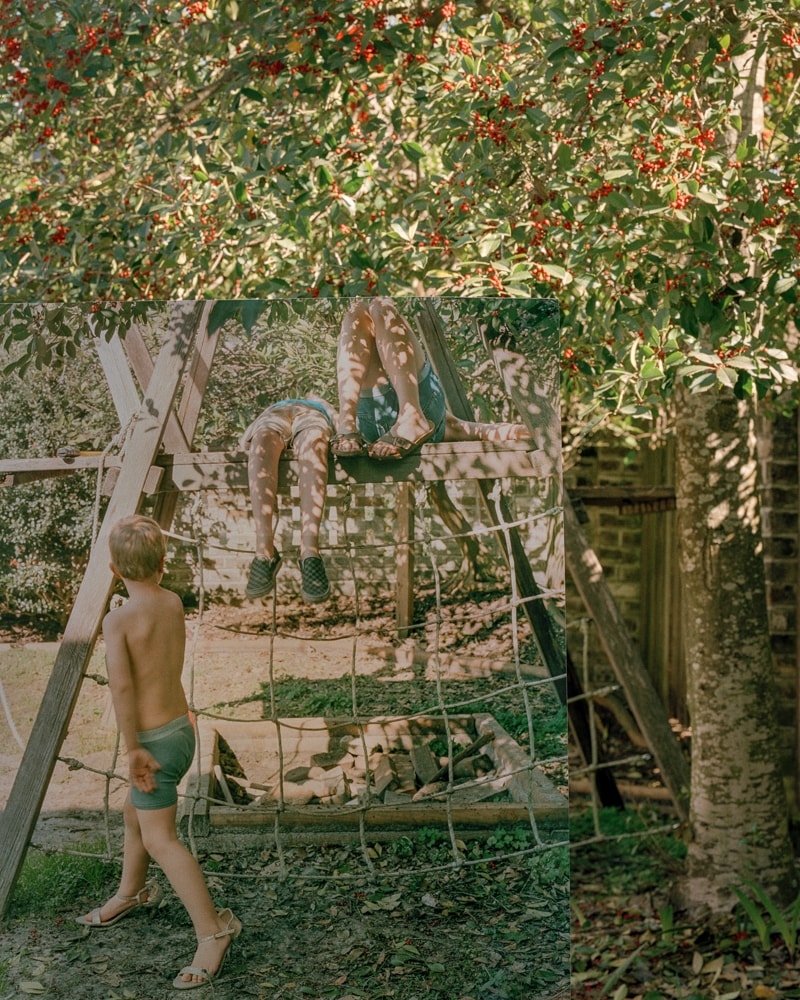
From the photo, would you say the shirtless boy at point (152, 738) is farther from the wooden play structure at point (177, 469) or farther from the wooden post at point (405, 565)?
the wooden post at point (405, 565)

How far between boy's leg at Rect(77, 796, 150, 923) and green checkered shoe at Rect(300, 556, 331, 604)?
56cm

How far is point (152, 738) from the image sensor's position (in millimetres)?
2152

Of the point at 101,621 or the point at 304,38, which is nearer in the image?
the point at 101,621

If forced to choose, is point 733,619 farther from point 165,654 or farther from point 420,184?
point 165,654

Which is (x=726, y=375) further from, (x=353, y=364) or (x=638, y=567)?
(x=638, y=567)

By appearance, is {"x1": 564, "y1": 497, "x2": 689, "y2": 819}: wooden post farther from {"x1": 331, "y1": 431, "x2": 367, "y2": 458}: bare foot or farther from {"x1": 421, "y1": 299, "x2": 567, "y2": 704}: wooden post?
{"x1": 331, "y1": 431, "x2": 367, "y2": 458}: bare foot

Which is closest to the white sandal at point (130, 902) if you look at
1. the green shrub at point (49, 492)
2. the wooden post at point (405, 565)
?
the green shrub at point (49, 492)

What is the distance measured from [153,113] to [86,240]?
0.71 metres

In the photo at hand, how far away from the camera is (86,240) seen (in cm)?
342

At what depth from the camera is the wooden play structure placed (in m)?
2.19

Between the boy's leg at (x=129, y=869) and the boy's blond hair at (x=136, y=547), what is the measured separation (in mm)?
475

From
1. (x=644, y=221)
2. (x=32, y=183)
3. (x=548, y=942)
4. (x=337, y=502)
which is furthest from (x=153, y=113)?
(x=548, y=942)

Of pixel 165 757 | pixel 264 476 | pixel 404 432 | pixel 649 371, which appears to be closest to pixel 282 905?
pixel 165 757

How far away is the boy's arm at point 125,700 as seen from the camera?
7.00 ft
